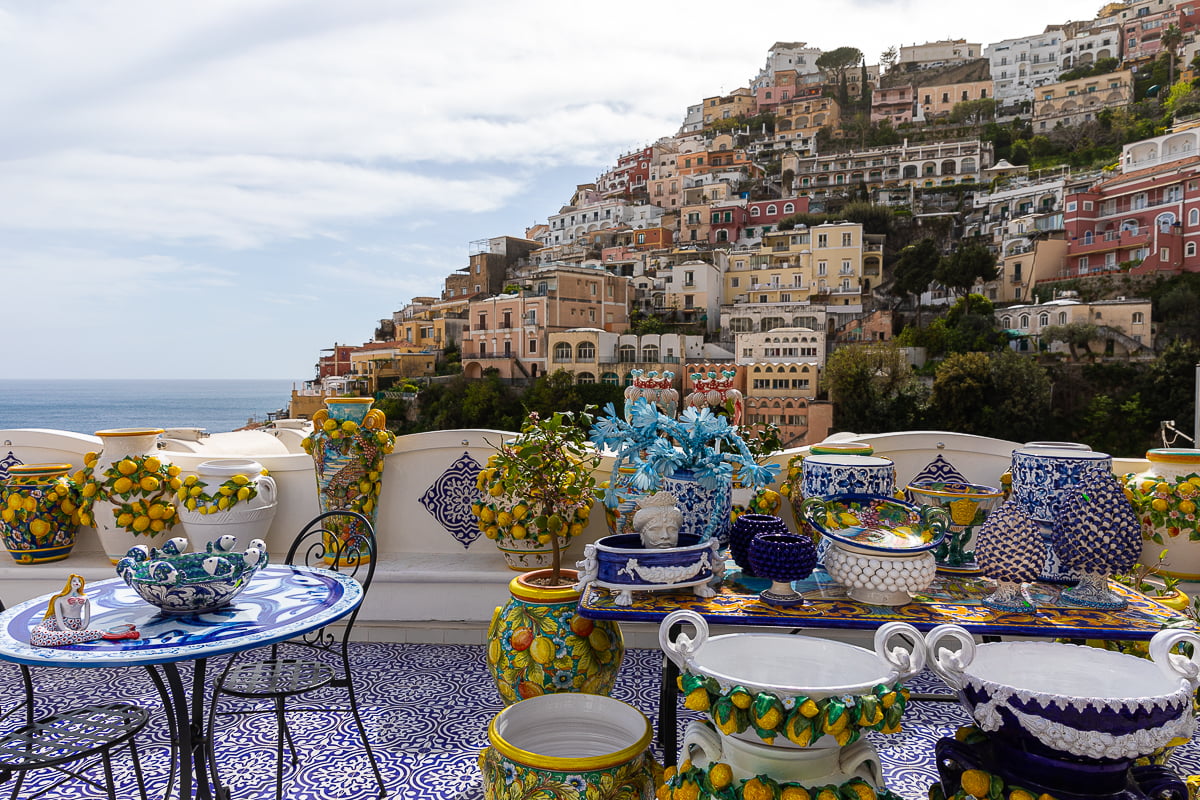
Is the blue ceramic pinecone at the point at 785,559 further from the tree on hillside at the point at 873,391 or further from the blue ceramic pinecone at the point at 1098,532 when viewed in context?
the tree on hillside at the point at 873,391

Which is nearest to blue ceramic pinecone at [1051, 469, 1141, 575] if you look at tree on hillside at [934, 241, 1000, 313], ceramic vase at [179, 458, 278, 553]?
ceramic vase at [179, 458, 278, 553]

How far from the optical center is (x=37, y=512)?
13.4 feet

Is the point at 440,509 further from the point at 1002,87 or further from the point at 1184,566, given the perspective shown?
the point at 1002,87

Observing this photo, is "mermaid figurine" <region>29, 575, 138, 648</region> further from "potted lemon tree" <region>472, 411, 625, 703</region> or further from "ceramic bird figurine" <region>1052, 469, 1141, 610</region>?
"ceramic bird figurine" <region>1052, 469, 1141, 610</region>

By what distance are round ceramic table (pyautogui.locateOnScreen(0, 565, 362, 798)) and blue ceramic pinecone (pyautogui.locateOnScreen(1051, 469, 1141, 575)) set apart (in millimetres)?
2009

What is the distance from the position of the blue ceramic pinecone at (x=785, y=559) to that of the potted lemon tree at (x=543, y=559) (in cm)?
63

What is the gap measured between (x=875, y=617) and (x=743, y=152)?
46.9 metres

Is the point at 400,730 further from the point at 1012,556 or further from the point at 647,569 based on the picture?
the point at 1012,556

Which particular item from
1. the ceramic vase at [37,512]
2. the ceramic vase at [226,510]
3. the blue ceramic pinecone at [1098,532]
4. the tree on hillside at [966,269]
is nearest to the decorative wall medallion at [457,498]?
the ceramic vase at [226,510]

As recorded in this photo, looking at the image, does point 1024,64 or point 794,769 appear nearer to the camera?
point 794,769

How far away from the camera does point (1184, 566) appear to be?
135 inches

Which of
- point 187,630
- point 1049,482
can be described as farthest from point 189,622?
point 1049,482

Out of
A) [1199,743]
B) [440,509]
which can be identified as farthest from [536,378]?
[1199,743]

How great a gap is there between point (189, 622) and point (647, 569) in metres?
1.24
